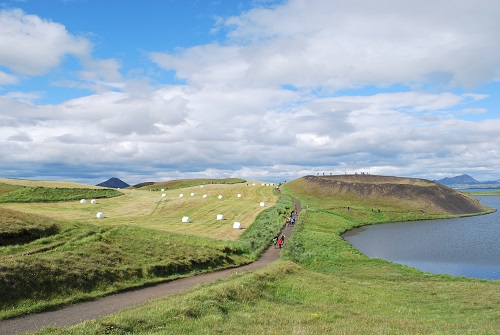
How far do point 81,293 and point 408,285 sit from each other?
27.2m

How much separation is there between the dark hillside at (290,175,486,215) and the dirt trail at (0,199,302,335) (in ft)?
358

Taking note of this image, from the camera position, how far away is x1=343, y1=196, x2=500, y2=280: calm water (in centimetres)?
5412

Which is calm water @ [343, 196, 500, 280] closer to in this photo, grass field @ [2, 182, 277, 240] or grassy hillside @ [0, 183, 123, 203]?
grass field @ [2, 182, 277, 240]

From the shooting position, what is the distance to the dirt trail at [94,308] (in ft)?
67.2

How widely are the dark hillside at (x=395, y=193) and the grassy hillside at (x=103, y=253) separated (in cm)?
6660

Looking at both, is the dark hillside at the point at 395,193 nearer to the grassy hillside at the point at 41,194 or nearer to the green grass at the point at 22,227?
the grassy hillside at the point at 41,194

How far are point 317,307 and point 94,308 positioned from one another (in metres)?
13.4

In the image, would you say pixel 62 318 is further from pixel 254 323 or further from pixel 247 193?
pixel 247 193

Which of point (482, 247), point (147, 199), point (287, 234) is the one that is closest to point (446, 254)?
point (482, 247)

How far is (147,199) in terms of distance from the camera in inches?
4188

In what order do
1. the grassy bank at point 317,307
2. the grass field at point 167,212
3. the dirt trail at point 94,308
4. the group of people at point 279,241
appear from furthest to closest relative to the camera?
the grass field at point 167,212, the group of people at point 279,241, the dirt trail at point 94,308, the grassy bank at point 317,307

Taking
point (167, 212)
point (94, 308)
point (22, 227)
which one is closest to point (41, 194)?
point (167, 212)

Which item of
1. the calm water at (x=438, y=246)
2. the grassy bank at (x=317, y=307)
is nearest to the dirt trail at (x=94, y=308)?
the grassy bank at (x=317, y=307)

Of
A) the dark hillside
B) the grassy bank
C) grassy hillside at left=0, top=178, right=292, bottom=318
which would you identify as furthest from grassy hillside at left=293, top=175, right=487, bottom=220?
the grassy bank
